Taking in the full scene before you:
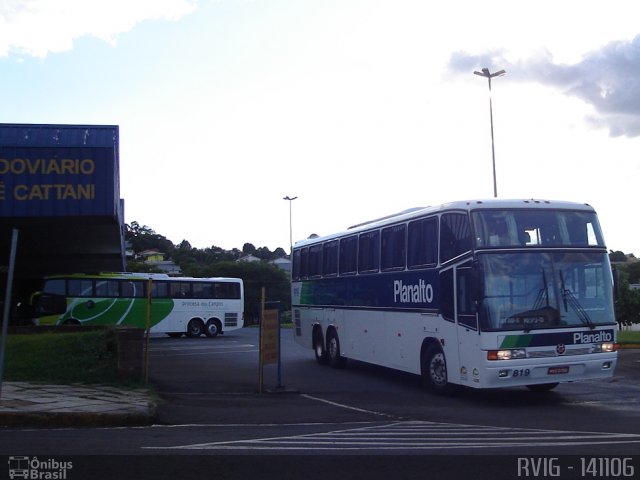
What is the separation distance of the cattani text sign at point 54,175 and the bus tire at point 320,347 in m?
6.84

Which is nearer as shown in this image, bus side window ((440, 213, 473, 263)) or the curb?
the curb

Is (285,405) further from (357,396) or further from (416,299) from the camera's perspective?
(416,299)

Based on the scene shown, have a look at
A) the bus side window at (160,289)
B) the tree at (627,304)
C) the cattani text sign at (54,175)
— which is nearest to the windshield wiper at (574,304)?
the cattani text sign at (54,175)

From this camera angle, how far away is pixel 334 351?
21.0 m

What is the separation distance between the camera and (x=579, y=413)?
41.8ft

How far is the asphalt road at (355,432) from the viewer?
7902 mm

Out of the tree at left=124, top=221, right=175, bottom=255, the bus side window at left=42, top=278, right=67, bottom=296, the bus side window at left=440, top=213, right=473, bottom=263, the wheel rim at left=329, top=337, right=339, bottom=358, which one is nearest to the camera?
the bus side window at left=440, top=213, right=473, bottom=263

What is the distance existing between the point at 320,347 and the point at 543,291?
9.69 metres

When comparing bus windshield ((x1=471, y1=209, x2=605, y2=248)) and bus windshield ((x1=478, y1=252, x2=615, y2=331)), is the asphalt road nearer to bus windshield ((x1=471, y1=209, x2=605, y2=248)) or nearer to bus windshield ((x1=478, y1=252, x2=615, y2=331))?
bus windshield ((x1=478, y1=252, x2=615, y2=331))

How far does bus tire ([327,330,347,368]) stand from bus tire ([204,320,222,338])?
19.9 meters

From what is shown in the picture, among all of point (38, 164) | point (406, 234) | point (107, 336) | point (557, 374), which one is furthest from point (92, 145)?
point (557, 374)

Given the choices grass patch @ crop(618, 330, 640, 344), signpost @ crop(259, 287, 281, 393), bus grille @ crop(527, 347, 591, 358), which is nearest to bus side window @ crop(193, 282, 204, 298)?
grass patch @ crop(618, 330, 640, 344)

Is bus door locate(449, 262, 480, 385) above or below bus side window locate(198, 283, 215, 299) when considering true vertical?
below

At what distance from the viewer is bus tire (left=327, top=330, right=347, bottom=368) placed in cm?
2080
